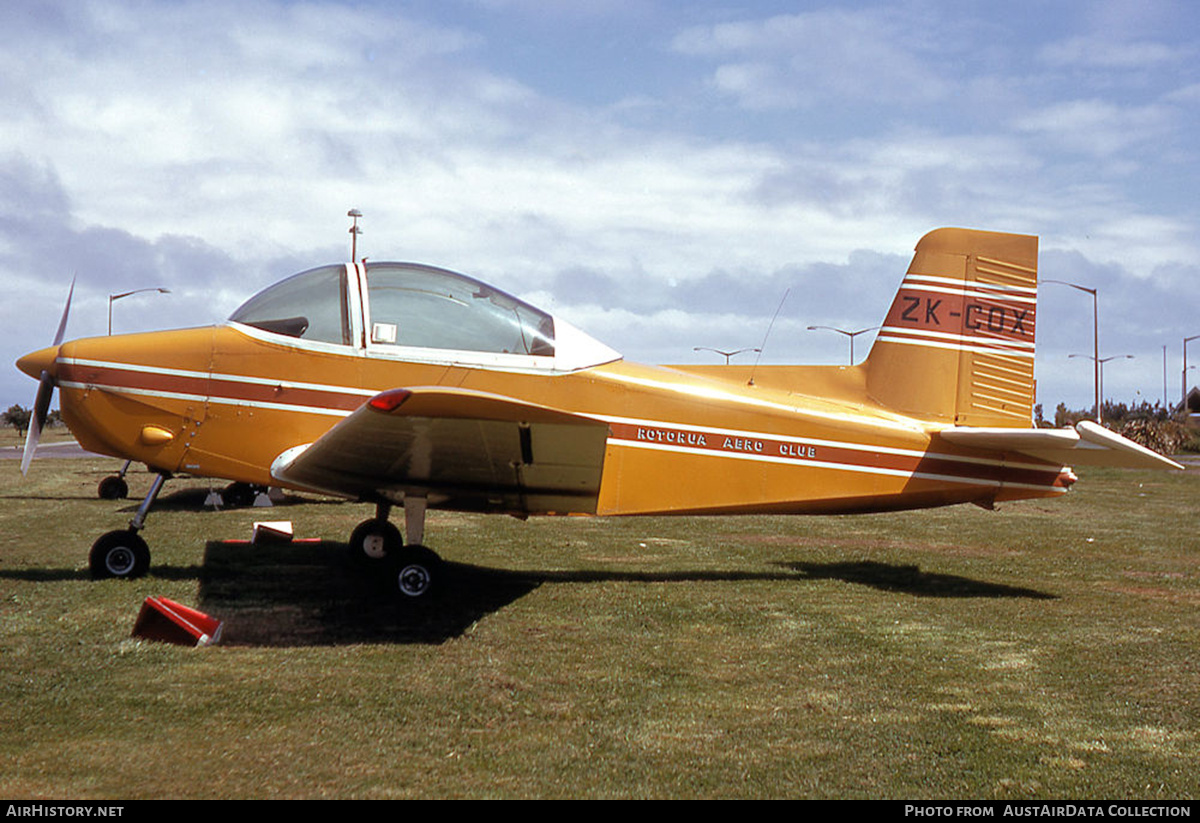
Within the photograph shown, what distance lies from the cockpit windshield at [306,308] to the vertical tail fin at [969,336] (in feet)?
15.3

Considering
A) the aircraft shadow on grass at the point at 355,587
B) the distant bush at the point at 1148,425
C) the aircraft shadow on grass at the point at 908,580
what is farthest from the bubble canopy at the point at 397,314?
the distant bush at the point at 1148,425

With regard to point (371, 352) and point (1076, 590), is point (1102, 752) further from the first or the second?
point (371, 352)

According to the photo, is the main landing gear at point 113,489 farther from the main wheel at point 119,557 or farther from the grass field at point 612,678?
the main wheel at point 119,557

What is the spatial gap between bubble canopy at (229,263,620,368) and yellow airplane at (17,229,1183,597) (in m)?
0.01

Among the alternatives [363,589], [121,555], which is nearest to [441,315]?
[363,589]

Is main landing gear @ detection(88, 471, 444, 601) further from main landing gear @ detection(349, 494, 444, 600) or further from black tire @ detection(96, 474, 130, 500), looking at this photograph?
black tire @ detection(96, 474, 130, 500)

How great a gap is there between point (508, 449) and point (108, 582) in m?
3.46

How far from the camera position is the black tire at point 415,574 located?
637 cm

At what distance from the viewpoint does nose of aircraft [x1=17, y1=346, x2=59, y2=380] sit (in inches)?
269

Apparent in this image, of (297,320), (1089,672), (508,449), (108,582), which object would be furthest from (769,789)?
(108,582)

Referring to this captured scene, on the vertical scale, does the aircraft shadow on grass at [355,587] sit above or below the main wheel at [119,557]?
below

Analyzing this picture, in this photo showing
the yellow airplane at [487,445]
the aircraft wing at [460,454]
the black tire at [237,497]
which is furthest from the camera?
the black tire at [237,497]

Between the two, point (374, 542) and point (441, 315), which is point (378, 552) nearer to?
point (374, 542)

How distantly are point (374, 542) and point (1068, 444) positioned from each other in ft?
19.8
